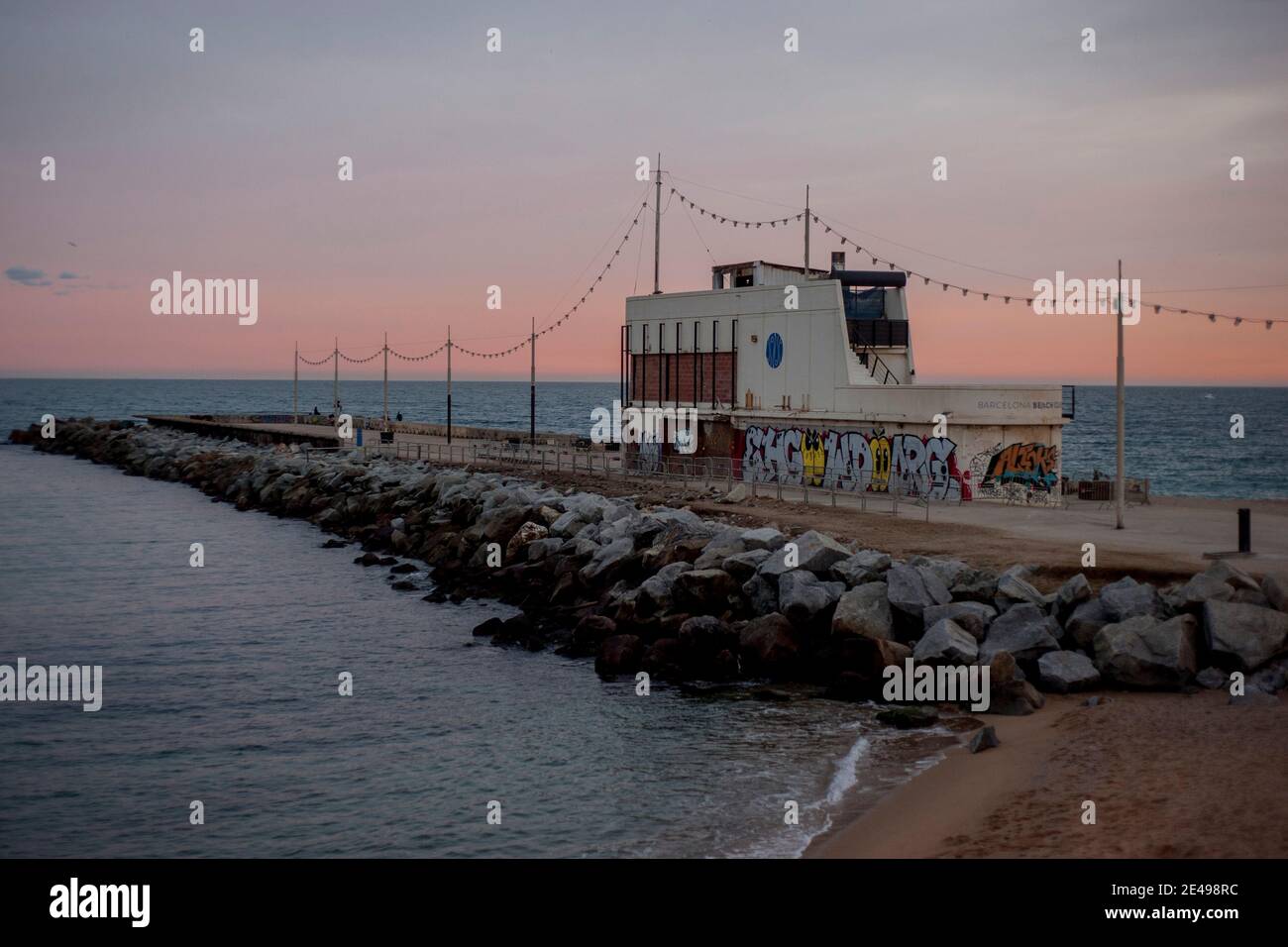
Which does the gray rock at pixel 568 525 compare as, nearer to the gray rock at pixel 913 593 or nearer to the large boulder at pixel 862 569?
the large boulder at pixel 862 569

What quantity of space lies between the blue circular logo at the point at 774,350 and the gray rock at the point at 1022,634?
68.2 feet

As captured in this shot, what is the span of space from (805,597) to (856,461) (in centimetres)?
1532

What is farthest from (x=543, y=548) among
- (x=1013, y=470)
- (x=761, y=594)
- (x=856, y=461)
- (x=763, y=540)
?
(x=1013, y=470)

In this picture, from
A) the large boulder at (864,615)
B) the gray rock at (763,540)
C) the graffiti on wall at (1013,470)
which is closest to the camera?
the large boulder at (864,615)

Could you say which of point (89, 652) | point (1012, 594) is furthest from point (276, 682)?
point (1012, 594)

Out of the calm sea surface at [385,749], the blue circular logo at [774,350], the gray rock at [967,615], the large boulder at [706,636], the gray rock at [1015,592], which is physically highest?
the blue circular logo at [774,350]

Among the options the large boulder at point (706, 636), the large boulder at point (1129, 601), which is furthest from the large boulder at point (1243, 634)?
the large boulder at point (706, 636)

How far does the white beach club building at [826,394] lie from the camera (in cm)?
3194

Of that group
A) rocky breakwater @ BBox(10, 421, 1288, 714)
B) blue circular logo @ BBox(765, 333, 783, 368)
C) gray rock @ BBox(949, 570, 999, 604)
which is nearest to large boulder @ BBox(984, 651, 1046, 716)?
rocky breakwater @ BBox(10, 421, 1288, 714)

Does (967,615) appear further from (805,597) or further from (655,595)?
(655,595)

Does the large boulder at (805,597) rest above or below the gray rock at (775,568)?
below

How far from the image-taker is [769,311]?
38625 millimetres
